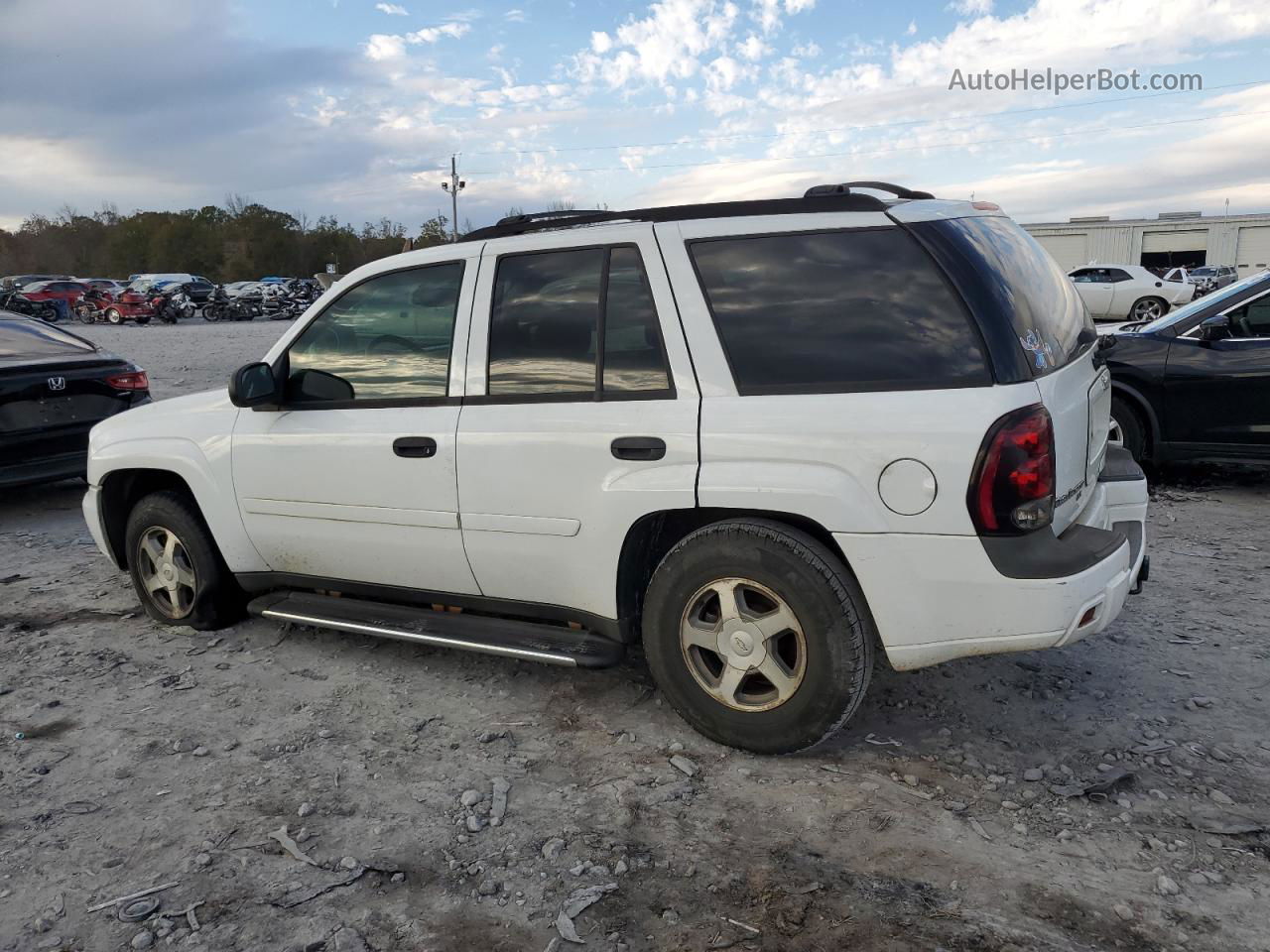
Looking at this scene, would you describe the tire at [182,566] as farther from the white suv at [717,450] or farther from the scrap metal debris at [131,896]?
the scrap metal debris at [131,896]

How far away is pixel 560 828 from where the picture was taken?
9.84ft

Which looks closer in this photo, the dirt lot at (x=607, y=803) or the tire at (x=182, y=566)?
the dirt lot at (x=607, y=803)

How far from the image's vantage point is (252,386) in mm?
4078

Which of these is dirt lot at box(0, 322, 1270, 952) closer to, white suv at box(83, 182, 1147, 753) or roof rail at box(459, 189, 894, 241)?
white suv at box(83, 182, 1147, 753)

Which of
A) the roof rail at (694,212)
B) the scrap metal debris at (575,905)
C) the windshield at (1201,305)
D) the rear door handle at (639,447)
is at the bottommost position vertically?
the scrap metal debris at (575,905)

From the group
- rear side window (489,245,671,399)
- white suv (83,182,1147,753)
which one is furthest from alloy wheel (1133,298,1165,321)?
rear side window (489,245,671,399)

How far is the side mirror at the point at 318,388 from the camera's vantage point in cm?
409

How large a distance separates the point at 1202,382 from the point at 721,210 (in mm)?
5207

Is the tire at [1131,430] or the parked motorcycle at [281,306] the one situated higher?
the parked motorcycle at [281,306]

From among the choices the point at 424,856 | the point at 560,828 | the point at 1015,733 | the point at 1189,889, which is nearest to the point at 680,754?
the point at 560,828

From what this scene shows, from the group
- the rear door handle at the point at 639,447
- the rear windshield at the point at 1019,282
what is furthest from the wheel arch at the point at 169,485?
the rear windshield at the point at 1019,282

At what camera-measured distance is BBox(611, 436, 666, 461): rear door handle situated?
10.9 feet

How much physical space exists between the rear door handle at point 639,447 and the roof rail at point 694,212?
2.71ft

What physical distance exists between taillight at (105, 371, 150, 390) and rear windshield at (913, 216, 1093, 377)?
671 cm
